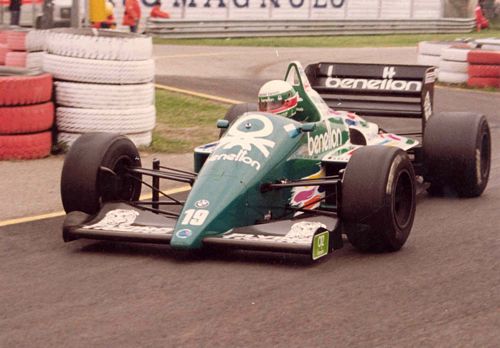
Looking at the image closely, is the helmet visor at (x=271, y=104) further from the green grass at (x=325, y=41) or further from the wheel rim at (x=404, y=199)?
the green grass at (x=325, y=41)

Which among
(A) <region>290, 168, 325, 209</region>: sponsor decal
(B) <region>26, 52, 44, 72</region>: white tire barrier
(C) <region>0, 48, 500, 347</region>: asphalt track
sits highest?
(B) <region>26, 52, 44, 72</region>: white tire barrier

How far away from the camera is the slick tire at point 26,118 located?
10.8m

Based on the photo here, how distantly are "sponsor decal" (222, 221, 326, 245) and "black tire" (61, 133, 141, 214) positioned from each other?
3.96 feet

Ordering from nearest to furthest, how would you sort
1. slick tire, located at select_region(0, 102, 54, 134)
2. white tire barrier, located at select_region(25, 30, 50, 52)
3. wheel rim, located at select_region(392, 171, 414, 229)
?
wheel rim, located at select_region(392, 171, 414, 229) → slick tire, located at select_region(0, 102, 54, 134) → white tire barrier, located at select_region(25, 30, 50, 52)

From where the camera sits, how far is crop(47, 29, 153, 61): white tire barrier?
11289mm

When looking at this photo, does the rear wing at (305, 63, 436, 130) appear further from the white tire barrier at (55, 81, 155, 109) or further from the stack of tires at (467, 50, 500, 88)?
the stack of tires at (467, 50, 500, 88)

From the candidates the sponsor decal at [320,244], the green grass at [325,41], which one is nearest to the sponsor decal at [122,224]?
the sponsor decal at [320,244]

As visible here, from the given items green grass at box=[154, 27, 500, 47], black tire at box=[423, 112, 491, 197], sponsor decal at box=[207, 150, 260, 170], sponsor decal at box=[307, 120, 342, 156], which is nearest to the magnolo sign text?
green grass at box=[154, 27, 500, 47]

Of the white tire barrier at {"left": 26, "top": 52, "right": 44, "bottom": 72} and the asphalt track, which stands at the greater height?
the white tire barrier at {"left": 26, "top": 52, "right": 44, "bottom": 72}

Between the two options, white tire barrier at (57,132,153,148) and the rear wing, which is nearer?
the rear wing

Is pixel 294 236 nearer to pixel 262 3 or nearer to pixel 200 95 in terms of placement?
pixel 200 95

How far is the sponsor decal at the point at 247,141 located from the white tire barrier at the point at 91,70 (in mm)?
3762

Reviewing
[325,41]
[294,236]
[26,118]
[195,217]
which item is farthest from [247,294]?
[325,41]

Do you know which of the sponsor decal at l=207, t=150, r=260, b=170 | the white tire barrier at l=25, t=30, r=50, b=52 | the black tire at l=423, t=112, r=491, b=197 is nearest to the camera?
the sponsor decal at l=207, t=150, r=260, b=170
